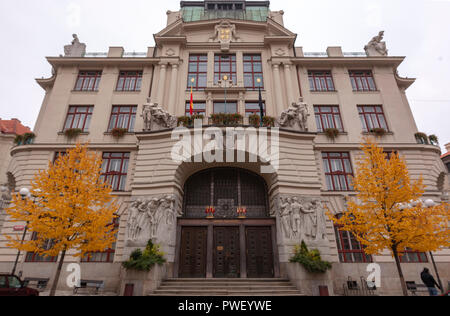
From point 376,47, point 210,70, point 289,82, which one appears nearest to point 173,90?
point 210,70

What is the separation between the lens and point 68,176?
42.5ft

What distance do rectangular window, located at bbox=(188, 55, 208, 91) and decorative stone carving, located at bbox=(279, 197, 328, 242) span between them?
1260 centimetres

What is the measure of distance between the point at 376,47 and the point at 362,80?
13.8 feet

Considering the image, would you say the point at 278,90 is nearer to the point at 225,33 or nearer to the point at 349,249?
the point at 225,33

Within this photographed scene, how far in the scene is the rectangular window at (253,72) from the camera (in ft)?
70.4

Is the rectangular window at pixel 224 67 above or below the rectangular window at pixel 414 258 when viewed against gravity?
above

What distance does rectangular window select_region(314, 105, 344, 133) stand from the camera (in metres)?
20.0

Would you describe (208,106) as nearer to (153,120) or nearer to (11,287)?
(153,120)

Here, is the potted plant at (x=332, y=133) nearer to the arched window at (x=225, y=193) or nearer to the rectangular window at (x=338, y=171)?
the rectangular window at (x=338, y=171)

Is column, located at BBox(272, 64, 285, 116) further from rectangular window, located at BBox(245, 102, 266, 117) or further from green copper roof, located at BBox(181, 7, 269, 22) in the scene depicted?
green copper roof, located at BBox(181, 7, 269, 22)

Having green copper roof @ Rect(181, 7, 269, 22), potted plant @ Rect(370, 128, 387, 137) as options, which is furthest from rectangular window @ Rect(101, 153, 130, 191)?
potted plant @ Rect(370, 128, 387, 137)

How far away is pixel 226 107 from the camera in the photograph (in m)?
20.5

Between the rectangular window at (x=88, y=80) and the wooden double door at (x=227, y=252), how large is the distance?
609 inches

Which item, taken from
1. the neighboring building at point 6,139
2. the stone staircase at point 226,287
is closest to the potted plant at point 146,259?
the stone staircase at point 226,287
